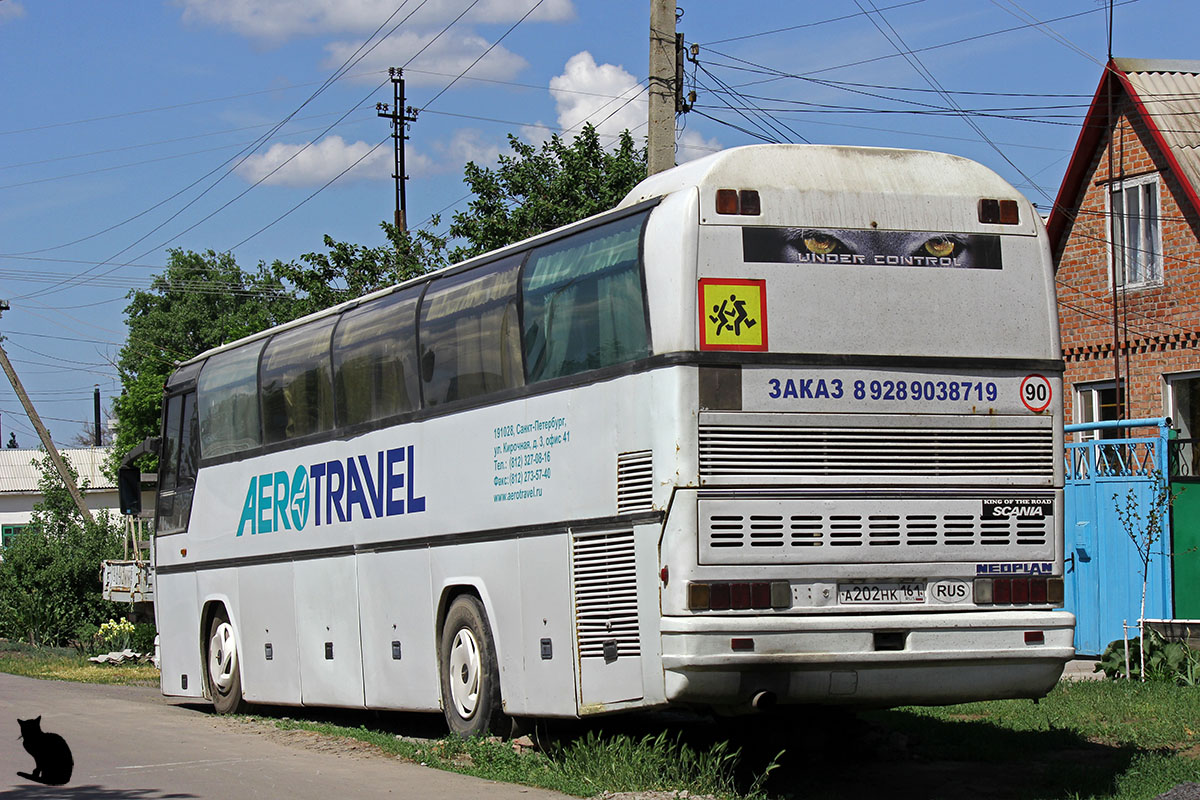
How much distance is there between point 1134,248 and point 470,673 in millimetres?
15621

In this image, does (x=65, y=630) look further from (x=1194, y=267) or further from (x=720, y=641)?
(x=720, y=641)

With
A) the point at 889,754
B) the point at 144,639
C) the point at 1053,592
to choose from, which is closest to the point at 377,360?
the point at 889,754

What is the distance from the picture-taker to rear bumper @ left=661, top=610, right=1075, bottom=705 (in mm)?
8703

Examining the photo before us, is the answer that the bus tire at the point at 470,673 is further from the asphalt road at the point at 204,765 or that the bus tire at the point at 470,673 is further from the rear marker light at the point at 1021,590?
the rear marker light at the point at 1021,590

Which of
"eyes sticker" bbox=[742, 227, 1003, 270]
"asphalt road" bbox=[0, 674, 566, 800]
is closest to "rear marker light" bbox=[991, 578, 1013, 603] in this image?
"eyes sticker" bbox=[742, 227, 1003, 270]

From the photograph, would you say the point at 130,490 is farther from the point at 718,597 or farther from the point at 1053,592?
the point at 1053,592

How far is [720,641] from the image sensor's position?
8680mm

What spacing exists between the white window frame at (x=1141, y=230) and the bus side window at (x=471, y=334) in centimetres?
1452

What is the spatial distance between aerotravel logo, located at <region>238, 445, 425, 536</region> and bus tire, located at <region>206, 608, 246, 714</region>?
51.0 inches

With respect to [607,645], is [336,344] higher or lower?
higher

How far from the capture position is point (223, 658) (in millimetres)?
16391

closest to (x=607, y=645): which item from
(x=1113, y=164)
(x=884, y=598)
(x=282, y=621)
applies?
(x=884, y=598)

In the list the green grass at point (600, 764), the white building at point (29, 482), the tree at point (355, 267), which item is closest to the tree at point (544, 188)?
the tree at point (355, 267)

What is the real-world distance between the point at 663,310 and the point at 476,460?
2843 mm
